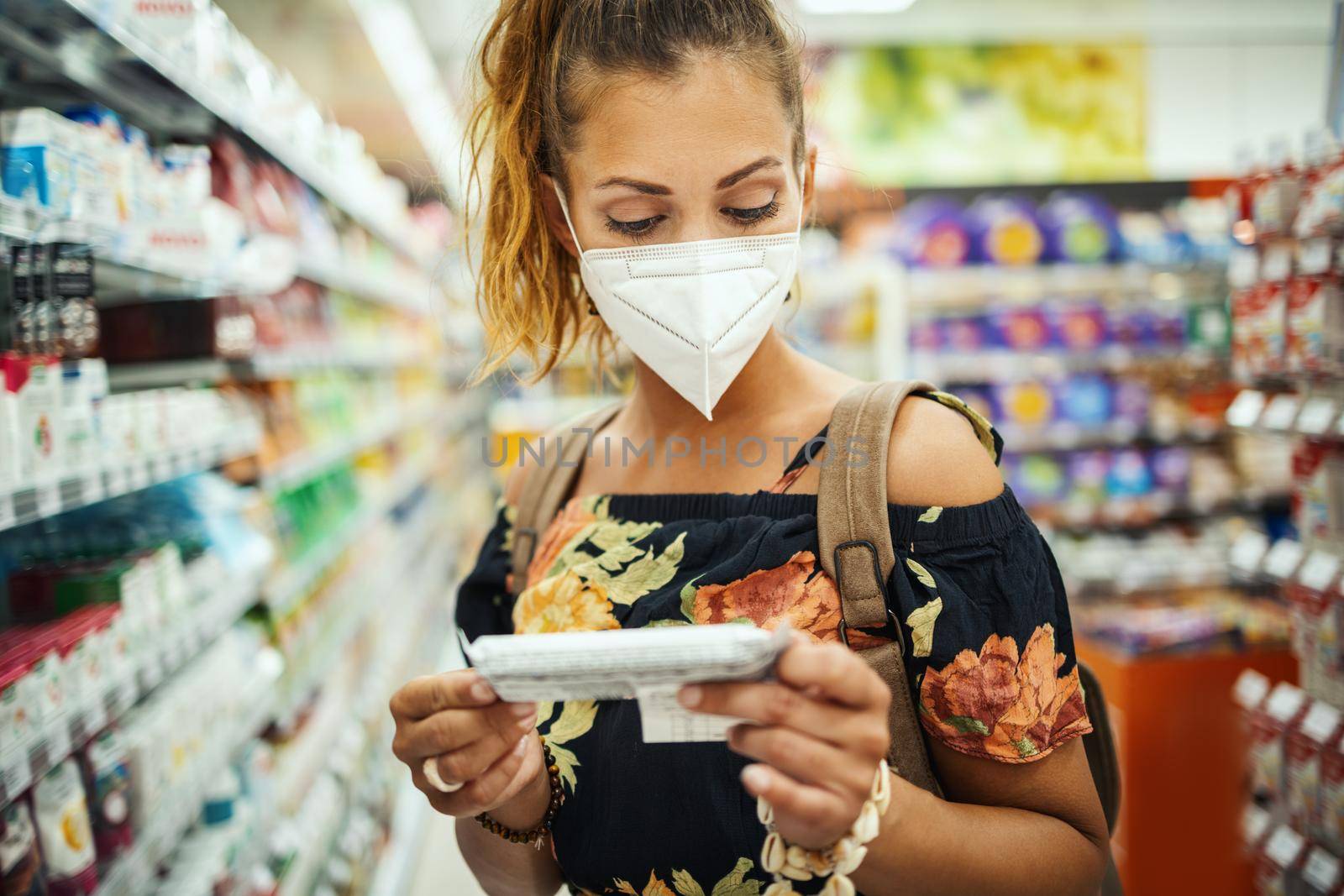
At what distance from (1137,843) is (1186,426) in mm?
3121

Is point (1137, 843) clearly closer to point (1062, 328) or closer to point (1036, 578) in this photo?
A: point (1036, 578)

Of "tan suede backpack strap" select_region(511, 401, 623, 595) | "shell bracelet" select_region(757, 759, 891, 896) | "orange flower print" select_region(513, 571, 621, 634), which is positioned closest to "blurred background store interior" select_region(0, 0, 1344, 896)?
"tan suede backpack strap" select_region(511, 401, 623, 595)

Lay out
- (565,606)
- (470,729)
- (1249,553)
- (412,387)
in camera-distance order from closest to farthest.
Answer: (470,729) → (565,606) → (1249,553) → (412,387)

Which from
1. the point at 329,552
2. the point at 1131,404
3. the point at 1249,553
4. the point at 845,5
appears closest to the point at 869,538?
the point at 1249,553

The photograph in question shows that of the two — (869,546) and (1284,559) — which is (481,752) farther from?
(1284,559)

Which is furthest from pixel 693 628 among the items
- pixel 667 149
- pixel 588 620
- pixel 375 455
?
pixel 375 455

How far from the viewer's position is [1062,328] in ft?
19.0

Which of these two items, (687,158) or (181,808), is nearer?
(687,158)

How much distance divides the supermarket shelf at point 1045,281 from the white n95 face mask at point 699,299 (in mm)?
4705

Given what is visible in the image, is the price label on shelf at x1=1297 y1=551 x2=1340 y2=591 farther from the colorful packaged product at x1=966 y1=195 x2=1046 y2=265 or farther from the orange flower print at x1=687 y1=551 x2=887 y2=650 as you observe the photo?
the colorful packaged product at x1=966 y1=195 x2=1046 y2=265

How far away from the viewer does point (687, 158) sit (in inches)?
46.2

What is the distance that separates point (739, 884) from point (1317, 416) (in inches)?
79.8

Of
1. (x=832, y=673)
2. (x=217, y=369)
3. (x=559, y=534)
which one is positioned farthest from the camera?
(x=217, y=369)

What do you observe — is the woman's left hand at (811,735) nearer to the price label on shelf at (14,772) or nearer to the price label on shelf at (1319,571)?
the price label on shelf at (14,772)
